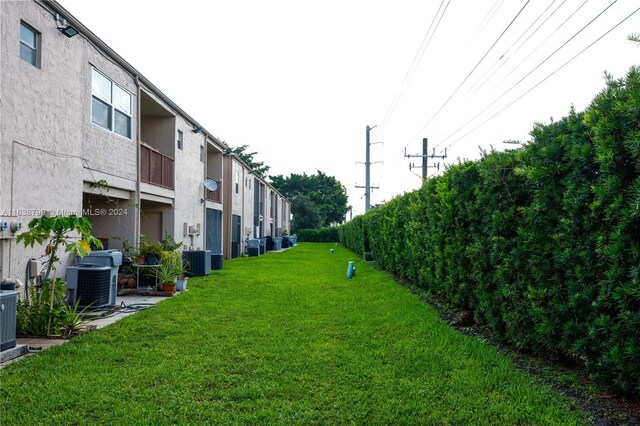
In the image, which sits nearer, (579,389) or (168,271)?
(579,389)

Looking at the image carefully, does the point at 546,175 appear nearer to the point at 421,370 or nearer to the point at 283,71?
the point at 421,370

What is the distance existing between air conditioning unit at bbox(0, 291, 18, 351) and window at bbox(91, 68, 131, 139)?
5026 millimetres

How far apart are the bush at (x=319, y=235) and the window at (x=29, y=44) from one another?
5000 centimetres

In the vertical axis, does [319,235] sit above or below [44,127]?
below

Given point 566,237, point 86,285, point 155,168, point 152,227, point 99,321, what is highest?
point 155,168

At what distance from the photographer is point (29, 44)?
23.0 feet

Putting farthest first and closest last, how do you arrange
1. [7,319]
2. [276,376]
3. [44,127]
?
[44,127] → [7,319] → [276,376]

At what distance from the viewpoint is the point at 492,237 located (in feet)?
17.4

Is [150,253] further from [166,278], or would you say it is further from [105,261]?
[105,261]

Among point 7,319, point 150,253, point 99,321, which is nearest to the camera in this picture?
point 7,319

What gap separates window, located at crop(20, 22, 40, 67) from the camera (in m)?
6.84

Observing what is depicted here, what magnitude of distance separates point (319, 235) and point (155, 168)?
4536cm

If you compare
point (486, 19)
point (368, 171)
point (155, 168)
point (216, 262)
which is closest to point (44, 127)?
point (155, 168)

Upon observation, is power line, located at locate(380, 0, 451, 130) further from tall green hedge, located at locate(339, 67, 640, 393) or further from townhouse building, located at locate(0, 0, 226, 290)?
townhouse building, located at locate(0, 0, 226, 290)
